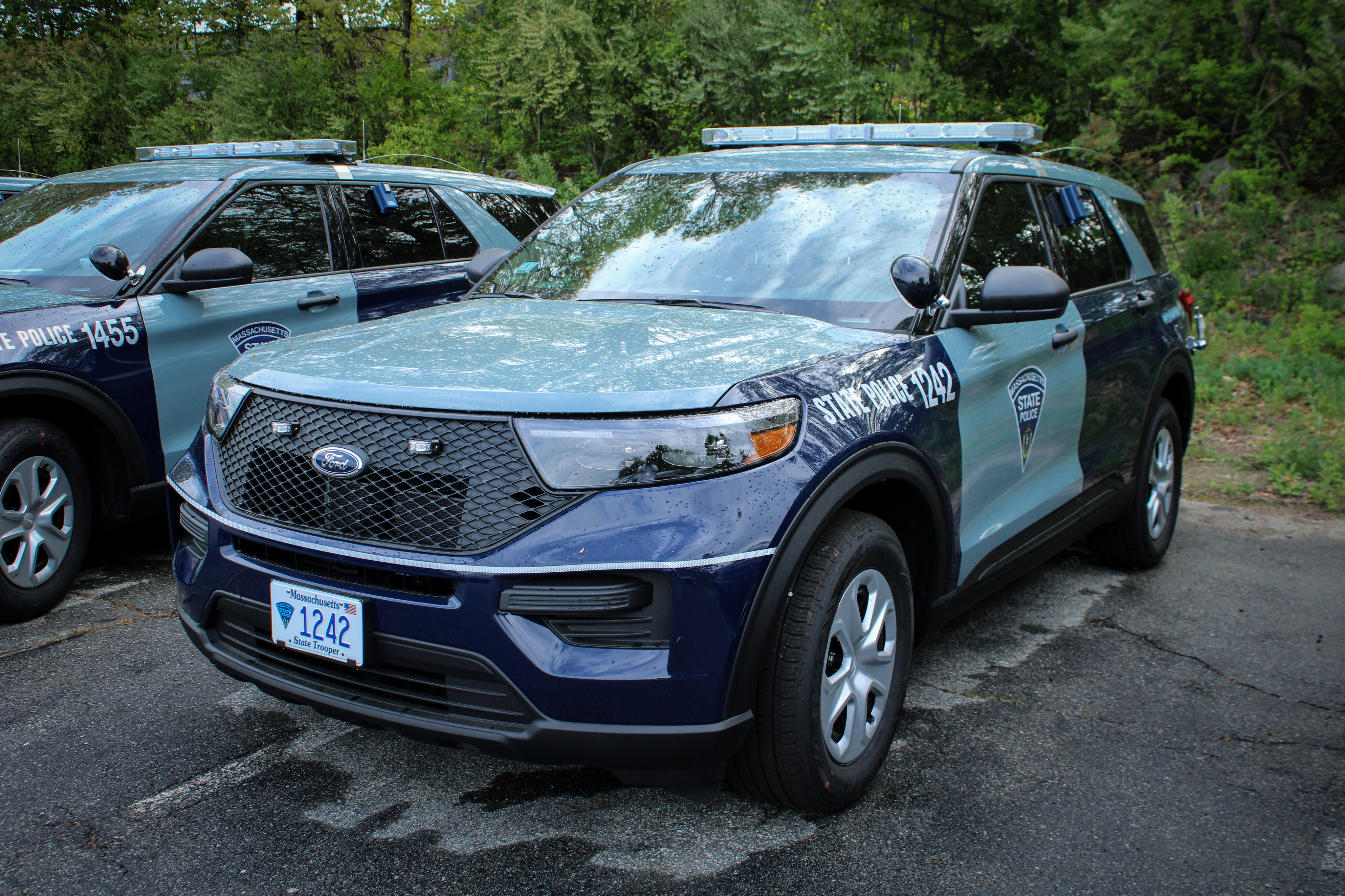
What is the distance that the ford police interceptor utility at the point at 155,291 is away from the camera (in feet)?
13.2

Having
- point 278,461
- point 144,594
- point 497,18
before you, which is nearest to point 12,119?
point 497,18

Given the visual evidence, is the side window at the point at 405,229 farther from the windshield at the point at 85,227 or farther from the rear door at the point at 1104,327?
the rear door at the point at 1104,327

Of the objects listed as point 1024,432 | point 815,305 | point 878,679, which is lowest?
point 878,679

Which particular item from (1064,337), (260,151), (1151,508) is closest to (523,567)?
(1064,337)

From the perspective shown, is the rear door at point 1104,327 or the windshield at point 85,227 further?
the windshield at point 85,227

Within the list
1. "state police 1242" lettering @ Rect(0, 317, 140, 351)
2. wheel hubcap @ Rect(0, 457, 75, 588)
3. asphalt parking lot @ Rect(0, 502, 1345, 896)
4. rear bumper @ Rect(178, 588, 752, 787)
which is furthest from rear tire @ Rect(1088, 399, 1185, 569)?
wheel hubcap @ Rect(0, 457, 75, 588)

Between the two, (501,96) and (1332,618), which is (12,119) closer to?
(501,96)

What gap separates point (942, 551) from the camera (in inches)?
119

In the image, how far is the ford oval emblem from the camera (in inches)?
92.1

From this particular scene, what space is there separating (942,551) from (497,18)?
737 inches

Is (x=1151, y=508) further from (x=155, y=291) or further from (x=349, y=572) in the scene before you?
(x=155, y=291)

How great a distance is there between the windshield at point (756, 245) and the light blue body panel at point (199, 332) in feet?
5.28

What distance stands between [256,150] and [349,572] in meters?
4.24

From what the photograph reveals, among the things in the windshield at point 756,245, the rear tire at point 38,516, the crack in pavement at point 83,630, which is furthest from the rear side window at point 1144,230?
the rear tire at point 38,516
